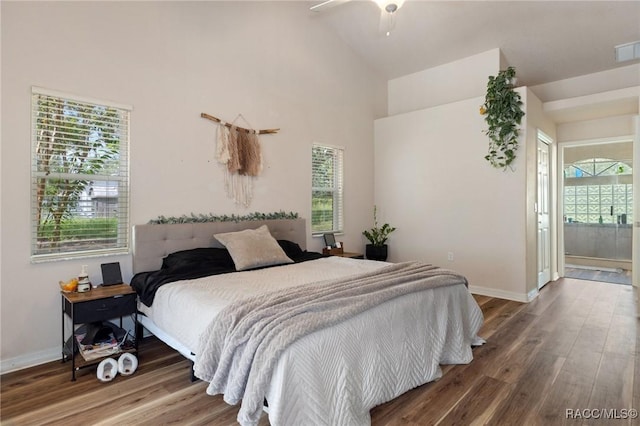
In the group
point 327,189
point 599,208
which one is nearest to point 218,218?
point 327,189

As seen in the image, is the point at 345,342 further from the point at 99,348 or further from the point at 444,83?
the point at 444,83

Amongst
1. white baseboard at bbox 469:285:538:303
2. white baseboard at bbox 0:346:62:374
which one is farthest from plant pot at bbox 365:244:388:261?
white baseboard at bbox 0:346:62:374

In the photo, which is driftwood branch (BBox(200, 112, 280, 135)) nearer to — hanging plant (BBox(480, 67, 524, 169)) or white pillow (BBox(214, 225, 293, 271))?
white pillow (BBox(214, 225, 293, 271))

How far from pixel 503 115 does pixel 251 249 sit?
3.40 m

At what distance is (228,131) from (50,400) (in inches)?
108

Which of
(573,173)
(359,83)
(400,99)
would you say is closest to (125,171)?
(359,83)

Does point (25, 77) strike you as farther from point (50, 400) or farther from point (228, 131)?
point (50, 400)

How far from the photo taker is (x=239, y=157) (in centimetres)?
395

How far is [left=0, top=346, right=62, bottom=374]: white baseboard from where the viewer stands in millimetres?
2547

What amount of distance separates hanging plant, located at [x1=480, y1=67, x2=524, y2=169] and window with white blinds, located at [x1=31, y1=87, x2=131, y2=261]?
4.06 m

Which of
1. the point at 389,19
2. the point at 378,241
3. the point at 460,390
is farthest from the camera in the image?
the point at 378,241

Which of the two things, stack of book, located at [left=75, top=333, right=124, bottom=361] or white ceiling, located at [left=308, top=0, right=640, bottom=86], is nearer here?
stack of book, located at [left=75, top=333, right=124, bottom=361]

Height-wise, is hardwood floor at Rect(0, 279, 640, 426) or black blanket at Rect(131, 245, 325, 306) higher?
black blanket at Rect(131, 245, 325, 306)

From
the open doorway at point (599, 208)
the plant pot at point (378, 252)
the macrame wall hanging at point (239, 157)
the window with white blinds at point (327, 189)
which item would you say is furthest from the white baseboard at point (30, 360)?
the open doorway at point (599, 208)
